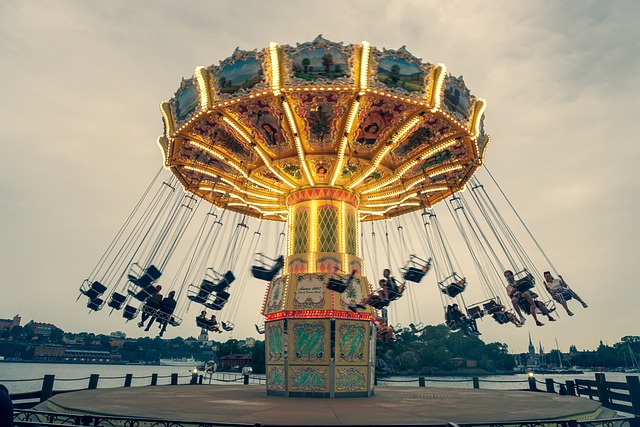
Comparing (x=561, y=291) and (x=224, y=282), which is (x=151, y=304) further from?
(x=561, y=291)

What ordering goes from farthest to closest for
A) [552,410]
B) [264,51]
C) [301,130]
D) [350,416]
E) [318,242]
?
[318,242], [301,130], [264,51], [552,410], [350,416]

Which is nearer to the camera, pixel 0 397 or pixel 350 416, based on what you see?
pixel 0 397

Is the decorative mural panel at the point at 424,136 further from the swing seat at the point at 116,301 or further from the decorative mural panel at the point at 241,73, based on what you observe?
the swing seat at the point at 116,301

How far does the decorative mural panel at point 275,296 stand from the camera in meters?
15.2

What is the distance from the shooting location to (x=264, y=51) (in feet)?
39.7

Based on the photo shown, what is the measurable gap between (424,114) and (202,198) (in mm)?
10981

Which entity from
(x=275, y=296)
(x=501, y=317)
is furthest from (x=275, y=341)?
(x=501, y=317)

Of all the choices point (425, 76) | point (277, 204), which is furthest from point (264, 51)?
point (277, 204)

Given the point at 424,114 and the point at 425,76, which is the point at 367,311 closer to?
the point at 424,114

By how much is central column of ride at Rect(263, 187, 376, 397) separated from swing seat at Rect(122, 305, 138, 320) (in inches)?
184

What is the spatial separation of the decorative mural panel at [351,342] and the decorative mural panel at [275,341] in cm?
192

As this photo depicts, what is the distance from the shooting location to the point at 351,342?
47.5 ft

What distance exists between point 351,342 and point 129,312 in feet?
26.2

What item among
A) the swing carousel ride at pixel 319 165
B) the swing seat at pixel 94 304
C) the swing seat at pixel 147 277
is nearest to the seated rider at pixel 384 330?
the swing carousel ride at pixel 319 165
